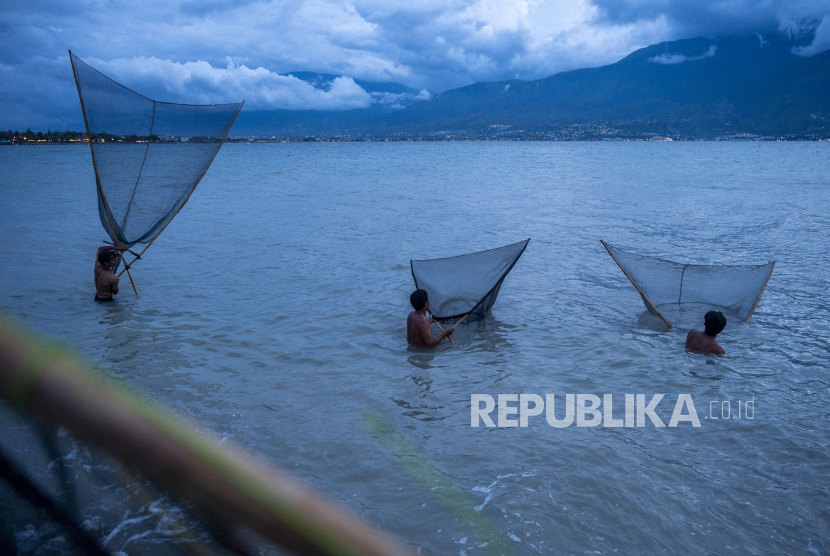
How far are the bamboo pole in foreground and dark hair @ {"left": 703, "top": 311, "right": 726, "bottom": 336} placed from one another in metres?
→ 7.00

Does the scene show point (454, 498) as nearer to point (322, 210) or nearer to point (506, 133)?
point (322, 210)

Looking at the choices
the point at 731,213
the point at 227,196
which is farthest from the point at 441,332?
the point at 227,196

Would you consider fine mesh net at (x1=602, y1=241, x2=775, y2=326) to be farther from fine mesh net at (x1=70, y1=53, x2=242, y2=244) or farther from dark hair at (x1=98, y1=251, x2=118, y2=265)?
dark hair at (x1=98, y1=251, x2=118, y2=265)

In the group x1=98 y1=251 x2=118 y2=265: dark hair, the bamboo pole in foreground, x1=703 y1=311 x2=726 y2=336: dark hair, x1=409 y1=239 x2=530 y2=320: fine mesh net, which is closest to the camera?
the bamboo pole in foreground

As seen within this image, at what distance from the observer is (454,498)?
408 centimetres

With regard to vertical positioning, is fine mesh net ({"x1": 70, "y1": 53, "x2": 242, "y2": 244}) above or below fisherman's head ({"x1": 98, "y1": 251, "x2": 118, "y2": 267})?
above

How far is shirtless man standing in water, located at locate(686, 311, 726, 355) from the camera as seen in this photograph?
21.8 ft

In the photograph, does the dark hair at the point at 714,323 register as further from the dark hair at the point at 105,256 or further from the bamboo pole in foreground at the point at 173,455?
the dark hair at the point at 105,256

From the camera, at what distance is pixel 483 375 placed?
623cm

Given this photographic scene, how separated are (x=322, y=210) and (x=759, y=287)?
1616 cm

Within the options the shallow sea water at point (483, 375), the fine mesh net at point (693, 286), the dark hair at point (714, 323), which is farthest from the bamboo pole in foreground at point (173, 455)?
the fine mesh net at point (693, 286)

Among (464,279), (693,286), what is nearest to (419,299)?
(464,279)

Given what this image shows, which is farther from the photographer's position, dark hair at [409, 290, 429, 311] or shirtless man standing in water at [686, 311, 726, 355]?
dark hair at [409, 290, 429, 311]

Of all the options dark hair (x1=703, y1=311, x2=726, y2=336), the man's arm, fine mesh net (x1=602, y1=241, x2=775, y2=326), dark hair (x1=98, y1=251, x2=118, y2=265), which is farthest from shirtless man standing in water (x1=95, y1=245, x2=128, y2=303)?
dark hair (x1=703, y1=311, x2=726, y2=336)
